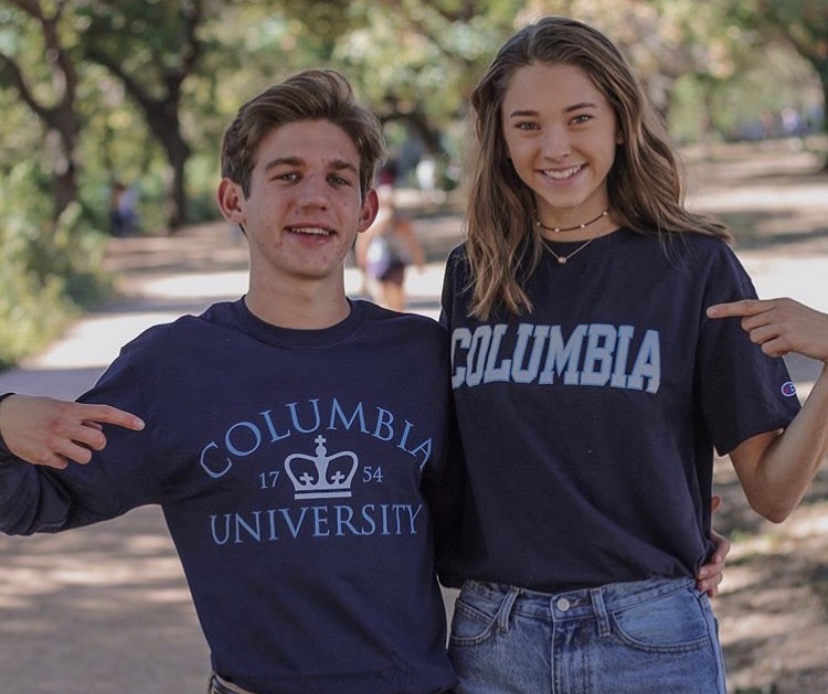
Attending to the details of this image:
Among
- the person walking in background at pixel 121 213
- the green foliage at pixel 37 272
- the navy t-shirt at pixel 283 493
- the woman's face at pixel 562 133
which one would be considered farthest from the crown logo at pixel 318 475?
the person walking in background at pixel 121 213

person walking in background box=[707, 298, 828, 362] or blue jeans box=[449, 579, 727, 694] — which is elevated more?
person walking in background box=[707, 298, 828, 362]

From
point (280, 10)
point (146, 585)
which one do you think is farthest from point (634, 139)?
point (280, 10)

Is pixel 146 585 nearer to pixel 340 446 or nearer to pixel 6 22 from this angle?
pixel 340 446

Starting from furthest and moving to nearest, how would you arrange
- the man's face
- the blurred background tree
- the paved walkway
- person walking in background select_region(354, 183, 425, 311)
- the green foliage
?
the blurred background tree → the green foliage → person walking in background select_region(354, 183, 425, 311) → the paved walkway → the man's face

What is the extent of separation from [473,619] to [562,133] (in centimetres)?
90

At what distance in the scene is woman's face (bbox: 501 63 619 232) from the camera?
280cm

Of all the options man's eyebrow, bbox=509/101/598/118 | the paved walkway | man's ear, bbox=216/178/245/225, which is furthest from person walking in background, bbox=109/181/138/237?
man's eyebrow, bbox=509/101/598/118

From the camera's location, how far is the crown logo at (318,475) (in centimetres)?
263

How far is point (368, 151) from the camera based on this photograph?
9.60 ft

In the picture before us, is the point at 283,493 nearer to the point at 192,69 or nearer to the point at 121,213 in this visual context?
the point at 192,69

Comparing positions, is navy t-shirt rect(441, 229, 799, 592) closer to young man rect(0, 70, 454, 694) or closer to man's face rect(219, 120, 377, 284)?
young man rect(0, 70, 454, 694)

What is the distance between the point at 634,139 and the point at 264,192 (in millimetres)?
699

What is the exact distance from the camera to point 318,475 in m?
2.64

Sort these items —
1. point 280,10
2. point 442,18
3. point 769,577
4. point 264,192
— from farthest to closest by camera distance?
point 442,18, point 280,10, point 769,577, point 264,192
